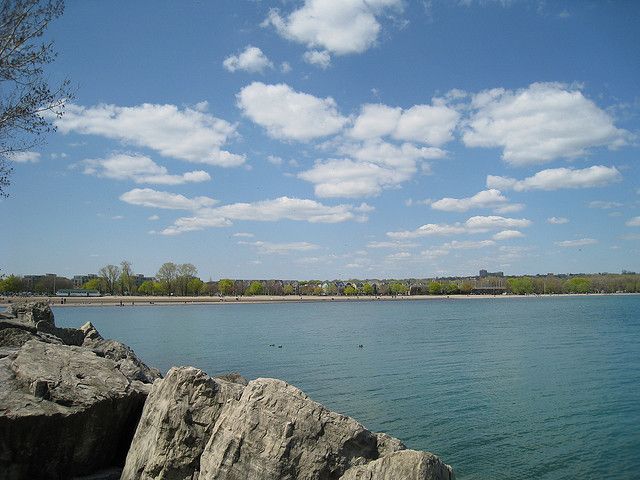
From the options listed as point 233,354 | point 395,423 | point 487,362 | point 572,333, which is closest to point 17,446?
point 395,423

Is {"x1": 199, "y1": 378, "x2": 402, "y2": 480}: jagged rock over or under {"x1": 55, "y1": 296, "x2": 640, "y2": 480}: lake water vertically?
over

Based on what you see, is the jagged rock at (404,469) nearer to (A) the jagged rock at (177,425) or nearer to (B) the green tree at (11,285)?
(A) the jagged rock at (177,425)

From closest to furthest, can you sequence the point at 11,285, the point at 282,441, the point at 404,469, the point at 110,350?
the point at 404,469 → the point at 282,441 → the point at 110,350 → the point at 11,285

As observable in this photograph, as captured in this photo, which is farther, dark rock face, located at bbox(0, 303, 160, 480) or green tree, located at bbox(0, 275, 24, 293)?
green tree, located at bbox(0, 275, 24, 293)

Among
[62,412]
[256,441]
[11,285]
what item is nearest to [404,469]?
[256,441]

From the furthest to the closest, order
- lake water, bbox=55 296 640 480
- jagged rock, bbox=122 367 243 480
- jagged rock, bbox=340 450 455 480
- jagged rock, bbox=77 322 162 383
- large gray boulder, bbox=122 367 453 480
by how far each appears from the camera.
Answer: jagged rock, bbox=77 322 162 383, lake water, bbox=55 296 640 480, jagged rock, bbox=122 367 243 480, large gray boulder, bbox=122 367 453 480, jagged rock, bbox=340 450 455 480

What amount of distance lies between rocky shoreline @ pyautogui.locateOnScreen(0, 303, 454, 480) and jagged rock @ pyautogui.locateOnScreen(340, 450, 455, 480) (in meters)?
0.02

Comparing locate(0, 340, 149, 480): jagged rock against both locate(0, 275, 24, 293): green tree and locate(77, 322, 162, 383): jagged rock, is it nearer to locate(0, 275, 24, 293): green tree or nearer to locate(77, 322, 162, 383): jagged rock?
locate(77, 322, 162, 383): jagged rock

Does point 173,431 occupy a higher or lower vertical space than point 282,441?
lower

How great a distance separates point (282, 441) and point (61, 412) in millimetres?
4203

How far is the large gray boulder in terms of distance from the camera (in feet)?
26.1

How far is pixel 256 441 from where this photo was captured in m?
8.19

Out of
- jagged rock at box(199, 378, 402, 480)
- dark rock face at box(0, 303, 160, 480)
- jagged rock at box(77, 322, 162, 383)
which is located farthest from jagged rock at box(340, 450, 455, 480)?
jagged rock at box(77, 322, 162, 383)

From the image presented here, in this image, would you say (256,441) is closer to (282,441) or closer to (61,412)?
(282,441)
